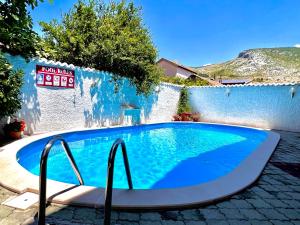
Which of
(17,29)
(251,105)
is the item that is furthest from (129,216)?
(251,105)

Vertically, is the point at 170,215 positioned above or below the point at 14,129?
below

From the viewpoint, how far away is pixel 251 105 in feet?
49.0

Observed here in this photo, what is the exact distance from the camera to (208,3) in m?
20.2

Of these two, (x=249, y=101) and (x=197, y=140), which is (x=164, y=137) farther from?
(x=249, y=101)

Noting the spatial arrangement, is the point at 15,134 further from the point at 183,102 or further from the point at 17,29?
the point at 183,102

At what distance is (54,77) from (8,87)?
2.87m

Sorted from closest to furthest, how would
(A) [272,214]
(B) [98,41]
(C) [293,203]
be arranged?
(A) [272,214] → (C) [293,203] → (B) [98,41]

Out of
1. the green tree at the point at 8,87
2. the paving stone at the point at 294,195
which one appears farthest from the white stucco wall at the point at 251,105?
the green tree at the point at 8,87

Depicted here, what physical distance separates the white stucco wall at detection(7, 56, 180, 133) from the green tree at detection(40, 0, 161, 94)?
930mm

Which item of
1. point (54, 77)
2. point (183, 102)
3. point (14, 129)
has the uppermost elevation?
point (54, 77)

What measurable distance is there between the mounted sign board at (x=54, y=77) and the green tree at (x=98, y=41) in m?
1.82

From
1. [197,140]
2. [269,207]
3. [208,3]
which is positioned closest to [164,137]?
[197,140]

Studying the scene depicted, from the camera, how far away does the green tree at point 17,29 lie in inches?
255

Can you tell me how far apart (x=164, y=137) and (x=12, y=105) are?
7042 mm
